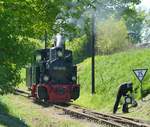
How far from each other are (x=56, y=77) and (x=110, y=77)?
541 centimetres

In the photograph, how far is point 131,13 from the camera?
92.1 ft


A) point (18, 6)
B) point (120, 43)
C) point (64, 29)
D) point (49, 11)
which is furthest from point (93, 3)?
point (120, 43)

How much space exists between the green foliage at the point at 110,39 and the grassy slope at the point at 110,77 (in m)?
35.2

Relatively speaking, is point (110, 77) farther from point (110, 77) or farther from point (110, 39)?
point (110, 39)

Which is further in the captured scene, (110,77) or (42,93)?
(110,77)

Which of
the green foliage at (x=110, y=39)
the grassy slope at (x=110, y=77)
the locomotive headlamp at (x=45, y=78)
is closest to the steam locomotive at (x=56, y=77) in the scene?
the locomotive headlamp at (x=45, y=78)

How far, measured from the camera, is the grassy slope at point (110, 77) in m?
29.3

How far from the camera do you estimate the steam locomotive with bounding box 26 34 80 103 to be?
2880cm

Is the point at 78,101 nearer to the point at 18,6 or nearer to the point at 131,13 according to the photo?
the point at 131,13

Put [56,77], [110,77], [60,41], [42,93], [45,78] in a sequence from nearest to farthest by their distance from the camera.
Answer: [42,93], [45,78], [56,77], [60,41], [110,77]

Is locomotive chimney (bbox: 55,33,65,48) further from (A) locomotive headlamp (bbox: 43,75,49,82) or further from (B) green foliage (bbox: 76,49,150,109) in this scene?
(B) green foliage (bbox: 76,49,150,109)

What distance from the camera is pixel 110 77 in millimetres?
33688

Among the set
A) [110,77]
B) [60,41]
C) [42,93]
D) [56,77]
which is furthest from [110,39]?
A: [42,93]

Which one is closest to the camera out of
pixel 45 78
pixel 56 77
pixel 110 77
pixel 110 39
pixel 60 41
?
pixel 45 78
